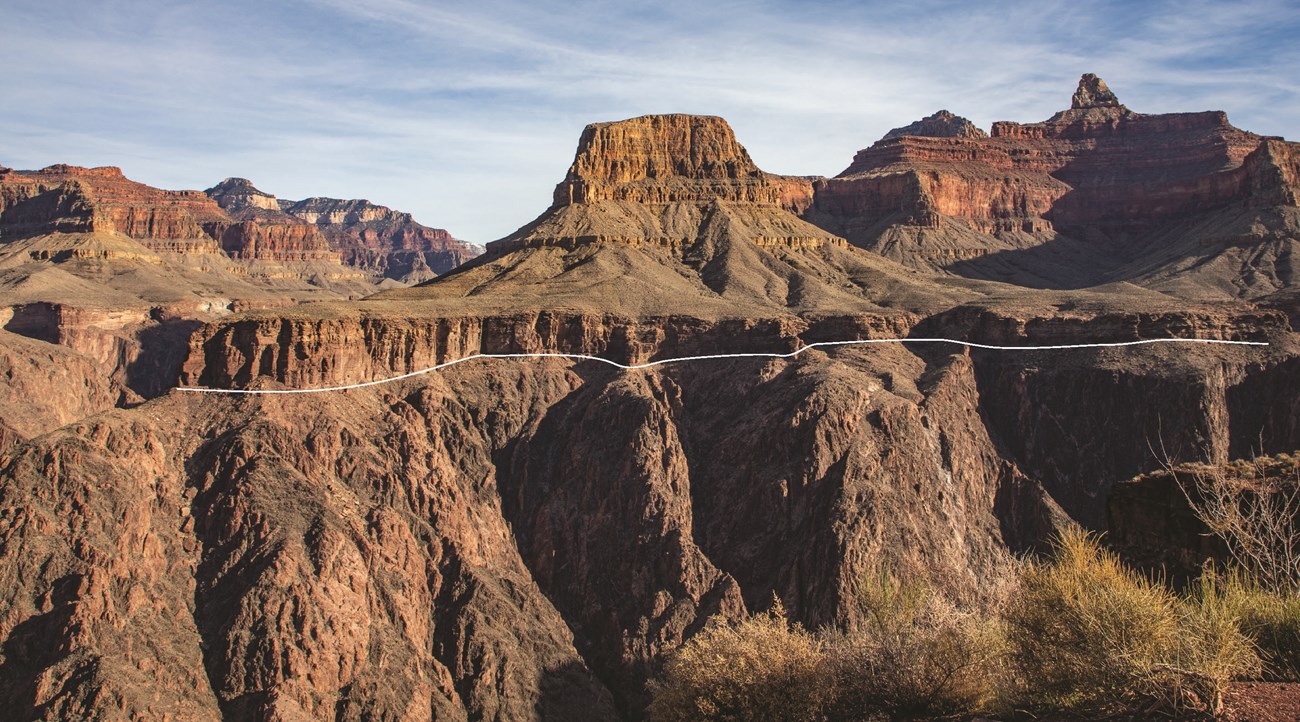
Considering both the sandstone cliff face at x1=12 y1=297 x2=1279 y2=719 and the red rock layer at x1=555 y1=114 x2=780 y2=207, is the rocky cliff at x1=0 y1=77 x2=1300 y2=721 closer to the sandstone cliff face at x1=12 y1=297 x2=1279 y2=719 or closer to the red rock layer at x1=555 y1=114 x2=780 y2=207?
the sandstone cliff face at x1=12 y1=297 x2=1279 y2=719

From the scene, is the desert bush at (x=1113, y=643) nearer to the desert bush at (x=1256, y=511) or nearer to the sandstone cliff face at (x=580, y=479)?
the desert bush at (x=1256, y=511)

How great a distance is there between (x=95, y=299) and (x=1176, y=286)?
153 meters

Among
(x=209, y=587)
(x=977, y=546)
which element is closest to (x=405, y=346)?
(x=209, y=587)

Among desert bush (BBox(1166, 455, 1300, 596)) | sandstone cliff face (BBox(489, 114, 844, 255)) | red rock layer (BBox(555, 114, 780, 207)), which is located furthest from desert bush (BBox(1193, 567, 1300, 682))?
red rock layer (BBox(555, 114, 780, 207))

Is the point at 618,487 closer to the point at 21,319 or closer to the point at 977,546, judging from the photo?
the point at 977,546

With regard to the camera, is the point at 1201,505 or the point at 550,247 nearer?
the point at 1201,505

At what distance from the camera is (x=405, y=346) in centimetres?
10531

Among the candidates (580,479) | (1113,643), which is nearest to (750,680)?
(1113,643)

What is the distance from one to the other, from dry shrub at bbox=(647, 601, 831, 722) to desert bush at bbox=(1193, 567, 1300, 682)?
1668 centimetres

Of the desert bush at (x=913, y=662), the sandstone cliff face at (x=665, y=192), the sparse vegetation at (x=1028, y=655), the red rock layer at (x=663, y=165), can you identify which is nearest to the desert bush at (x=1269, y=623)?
the sparse vegetation at (x=1028, y=655)

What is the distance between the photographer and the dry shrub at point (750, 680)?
49875 mm

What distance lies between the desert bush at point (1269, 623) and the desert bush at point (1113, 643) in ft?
2.52

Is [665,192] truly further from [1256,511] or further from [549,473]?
[1256,511]

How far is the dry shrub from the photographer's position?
1964 inches
